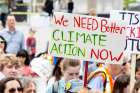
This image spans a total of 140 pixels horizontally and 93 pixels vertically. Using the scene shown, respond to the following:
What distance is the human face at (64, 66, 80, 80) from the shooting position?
25.6ft

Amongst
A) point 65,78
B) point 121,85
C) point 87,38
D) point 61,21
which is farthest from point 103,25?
point 65,78

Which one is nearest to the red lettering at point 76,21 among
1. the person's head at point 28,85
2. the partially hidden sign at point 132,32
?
the person's head at point 28,85

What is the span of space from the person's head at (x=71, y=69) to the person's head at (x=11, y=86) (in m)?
1.06

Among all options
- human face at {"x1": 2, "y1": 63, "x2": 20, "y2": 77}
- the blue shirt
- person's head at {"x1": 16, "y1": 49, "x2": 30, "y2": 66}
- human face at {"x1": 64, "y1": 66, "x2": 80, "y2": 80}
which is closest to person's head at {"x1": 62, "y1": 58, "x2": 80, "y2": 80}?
human face at {"x1": 64, "y1": 66, "x2": 80, "y2": 80}

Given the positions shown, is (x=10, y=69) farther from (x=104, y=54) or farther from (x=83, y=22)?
(x=104, y=54)

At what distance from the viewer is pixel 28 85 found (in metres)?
6.99

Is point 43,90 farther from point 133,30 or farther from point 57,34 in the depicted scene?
point 133,30

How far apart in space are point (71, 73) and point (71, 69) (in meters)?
0.09

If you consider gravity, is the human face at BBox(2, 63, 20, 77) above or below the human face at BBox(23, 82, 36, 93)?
below

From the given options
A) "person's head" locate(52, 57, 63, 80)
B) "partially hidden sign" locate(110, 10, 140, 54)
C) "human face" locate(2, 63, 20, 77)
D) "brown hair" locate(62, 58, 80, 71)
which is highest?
"partially hidden sign" locate(110, 10, 140, 54)

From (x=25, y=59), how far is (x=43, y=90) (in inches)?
111

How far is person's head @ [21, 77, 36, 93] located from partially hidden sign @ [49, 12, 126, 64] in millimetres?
646

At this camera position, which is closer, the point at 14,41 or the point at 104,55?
the point at 104,55

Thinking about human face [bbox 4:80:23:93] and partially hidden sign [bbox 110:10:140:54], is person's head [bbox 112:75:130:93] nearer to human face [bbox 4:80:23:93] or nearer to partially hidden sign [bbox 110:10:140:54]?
human face [bbox 4:80:23:93]
